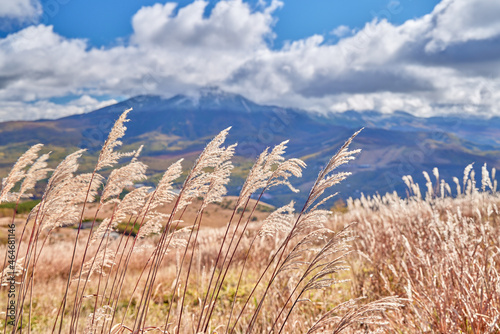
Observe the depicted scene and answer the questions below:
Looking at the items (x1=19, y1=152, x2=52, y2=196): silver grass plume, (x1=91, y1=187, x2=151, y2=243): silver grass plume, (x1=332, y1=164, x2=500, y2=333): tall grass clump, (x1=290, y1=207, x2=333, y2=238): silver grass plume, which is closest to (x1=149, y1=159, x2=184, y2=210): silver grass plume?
(x1=91, y1=187, x2=151, y2=243): silver grass plume

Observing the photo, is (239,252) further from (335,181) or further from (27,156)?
(335,181)

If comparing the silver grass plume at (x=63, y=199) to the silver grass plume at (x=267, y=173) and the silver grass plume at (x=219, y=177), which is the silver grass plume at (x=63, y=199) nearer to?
the silver grass plume at (x=219, y=177)

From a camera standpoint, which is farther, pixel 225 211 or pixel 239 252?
pixel 225 211

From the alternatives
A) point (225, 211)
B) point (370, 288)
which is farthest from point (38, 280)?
point (225, 211)

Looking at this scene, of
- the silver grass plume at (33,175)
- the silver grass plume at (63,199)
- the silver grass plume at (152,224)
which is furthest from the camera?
the silver grass plume at (33,175)

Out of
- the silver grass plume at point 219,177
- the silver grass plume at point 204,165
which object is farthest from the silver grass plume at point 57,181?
the silver grass plume at point 219,177

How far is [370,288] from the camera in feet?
15.3

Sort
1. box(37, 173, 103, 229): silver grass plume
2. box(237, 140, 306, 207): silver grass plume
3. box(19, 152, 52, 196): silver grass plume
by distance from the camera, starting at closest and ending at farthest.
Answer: box(237, 140, 306, 207): silver grass plume, box(37, 173, 103, 229): silver grass plume, box(19, 152, 52, 196): silver grass plume

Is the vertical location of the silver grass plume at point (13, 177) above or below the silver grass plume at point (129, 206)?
above

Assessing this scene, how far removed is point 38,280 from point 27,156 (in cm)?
599

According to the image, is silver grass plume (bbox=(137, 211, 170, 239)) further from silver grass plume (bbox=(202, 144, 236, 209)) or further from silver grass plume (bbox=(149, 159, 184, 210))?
silver grass plume (bbox=(202, 144, 236, 209))

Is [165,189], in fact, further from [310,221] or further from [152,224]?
[310,221]

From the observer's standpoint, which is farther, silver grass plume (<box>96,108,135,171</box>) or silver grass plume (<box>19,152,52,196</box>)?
silver grass plume (<box>19,152,52,196</box>)

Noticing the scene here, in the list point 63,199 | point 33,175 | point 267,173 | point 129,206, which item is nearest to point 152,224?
point 129,206
